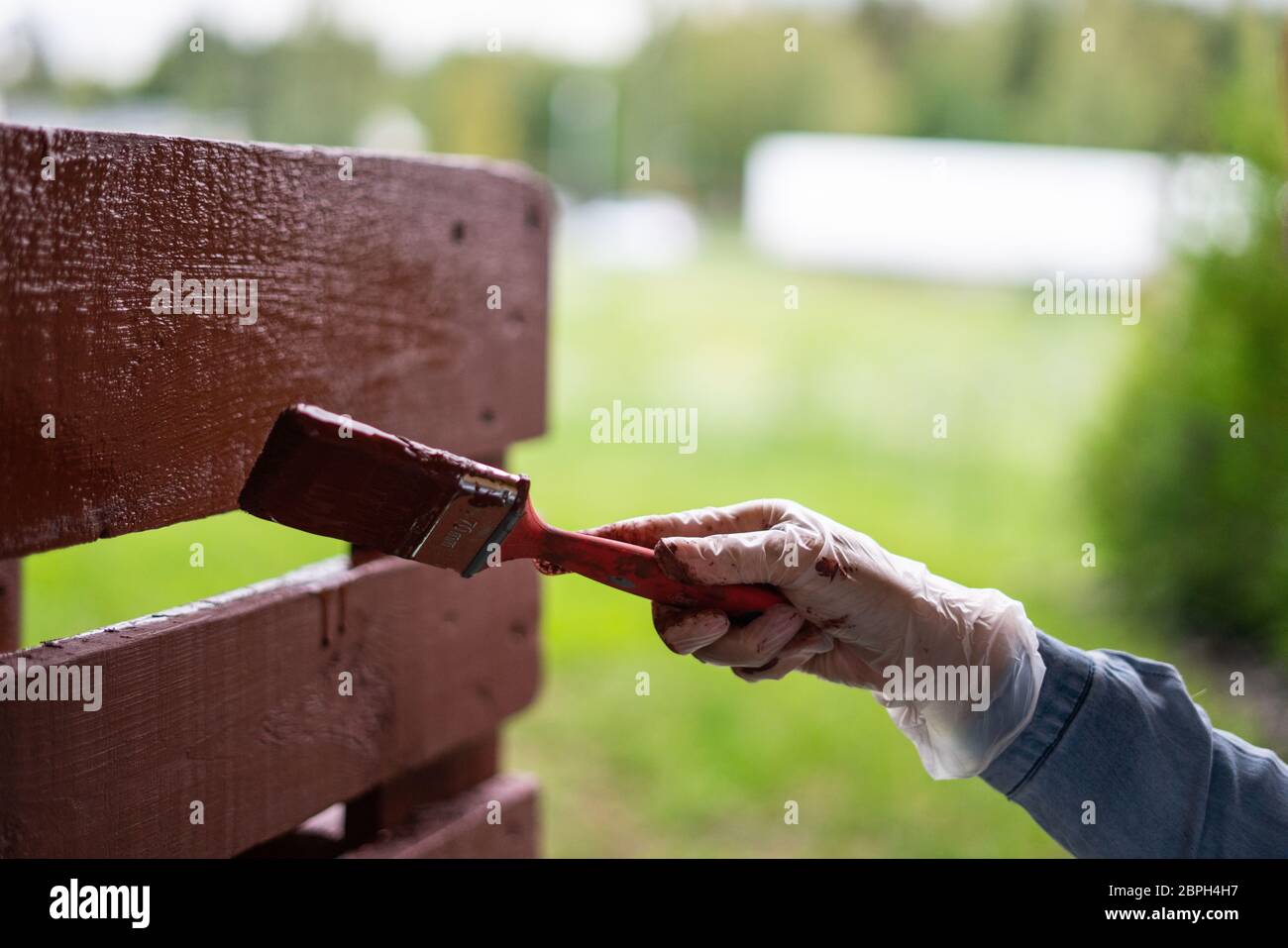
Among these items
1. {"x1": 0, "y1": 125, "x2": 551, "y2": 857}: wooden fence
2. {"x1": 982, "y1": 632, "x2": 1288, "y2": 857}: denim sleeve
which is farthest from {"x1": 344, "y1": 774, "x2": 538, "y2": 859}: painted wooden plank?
{"x1": 982, "y1": 632, "x2": 1288, "y2": 857}: denim sleeve

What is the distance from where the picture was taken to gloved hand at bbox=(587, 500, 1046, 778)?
4.81 ft

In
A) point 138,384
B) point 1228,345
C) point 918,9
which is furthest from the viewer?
point 918,9

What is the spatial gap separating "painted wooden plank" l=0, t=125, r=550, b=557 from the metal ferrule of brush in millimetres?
225

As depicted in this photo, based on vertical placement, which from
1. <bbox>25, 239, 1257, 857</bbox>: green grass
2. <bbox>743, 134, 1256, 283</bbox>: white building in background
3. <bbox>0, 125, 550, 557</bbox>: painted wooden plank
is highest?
<bbox>743, 134, 1256, 283</bbox>: white building in background

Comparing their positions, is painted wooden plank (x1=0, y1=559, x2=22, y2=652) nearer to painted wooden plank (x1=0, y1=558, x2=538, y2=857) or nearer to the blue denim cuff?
painted wooden plank (x1=0, y1=558, x2=538, y2=857)

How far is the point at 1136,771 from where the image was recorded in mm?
1533

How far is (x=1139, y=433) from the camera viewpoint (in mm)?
5863

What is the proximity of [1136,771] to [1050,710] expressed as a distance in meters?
0.13

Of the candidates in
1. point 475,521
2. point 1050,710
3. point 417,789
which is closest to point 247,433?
point 475,521

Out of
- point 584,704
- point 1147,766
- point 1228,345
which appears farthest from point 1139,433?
point 1147,766

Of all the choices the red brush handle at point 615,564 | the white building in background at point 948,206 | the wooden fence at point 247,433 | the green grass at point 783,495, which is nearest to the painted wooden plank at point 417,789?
the wooden fence at point 247,433

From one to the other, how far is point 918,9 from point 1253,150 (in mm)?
11350

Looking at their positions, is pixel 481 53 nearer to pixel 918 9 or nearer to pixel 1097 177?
pixel 918 9

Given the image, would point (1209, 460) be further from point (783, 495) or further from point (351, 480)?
point (351, 480)
